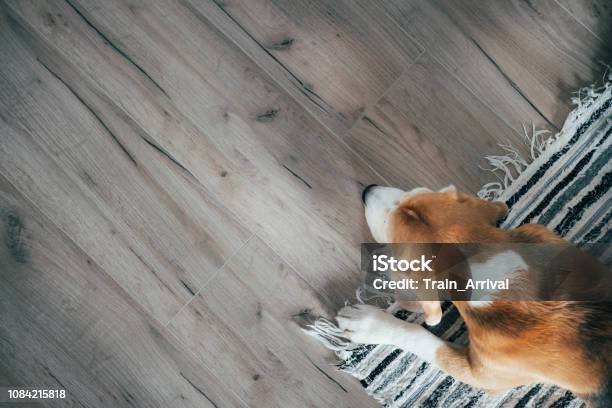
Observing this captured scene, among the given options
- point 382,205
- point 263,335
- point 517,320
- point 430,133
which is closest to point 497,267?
point 517,320

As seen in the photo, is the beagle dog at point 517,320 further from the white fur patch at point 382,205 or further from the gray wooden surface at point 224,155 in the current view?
the gray wooden surface at point 224,155

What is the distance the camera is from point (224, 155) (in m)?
1.72

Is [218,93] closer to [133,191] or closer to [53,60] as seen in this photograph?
[133,191]

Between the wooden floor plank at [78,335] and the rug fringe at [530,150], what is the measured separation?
1104 millimetres

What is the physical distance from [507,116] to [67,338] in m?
1.65

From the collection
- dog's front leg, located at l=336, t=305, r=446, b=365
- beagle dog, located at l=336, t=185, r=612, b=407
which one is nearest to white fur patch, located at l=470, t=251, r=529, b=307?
beagle dog, located at l=336, t=185, r=612, b=407

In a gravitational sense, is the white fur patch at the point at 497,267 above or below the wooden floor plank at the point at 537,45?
below

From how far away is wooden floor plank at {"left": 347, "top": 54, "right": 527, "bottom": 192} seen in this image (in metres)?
1.71

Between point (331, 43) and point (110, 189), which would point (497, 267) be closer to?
point (331, 43)

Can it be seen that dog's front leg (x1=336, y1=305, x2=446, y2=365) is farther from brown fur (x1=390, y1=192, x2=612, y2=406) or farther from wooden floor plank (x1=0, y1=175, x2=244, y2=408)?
wooden floor plank (x1=0, y1=175, x2=244, y2=408)

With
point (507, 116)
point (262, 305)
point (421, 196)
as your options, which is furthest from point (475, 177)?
point (262, 305)

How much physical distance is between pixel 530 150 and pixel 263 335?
1081 millimetres

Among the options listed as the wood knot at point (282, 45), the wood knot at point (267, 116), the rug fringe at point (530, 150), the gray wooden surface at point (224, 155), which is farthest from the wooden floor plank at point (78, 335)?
the rug fringe at point (530, 150)

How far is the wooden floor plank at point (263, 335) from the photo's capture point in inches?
65.4
